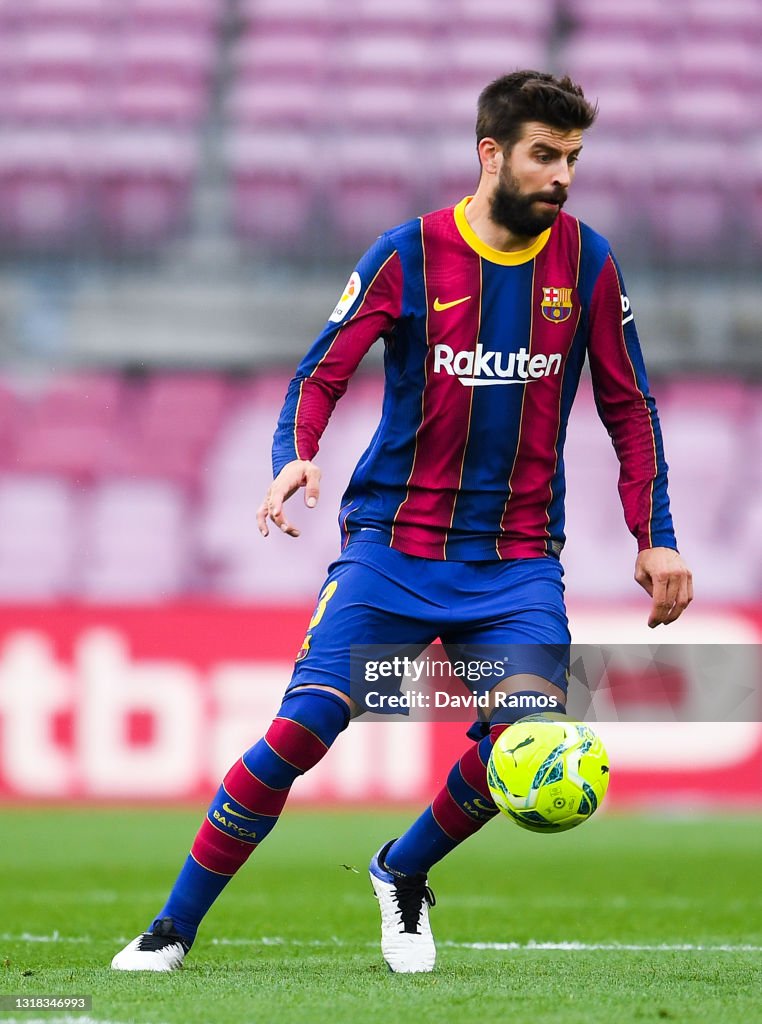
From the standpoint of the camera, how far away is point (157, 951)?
378 cm

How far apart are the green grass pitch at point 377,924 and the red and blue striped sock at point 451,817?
0.57ft

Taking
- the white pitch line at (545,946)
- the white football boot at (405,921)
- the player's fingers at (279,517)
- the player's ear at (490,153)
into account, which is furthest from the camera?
the white pitch line at (545,946)

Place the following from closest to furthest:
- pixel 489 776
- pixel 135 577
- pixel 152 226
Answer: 1. pixel 489 776
2. pixel 135 577
3. pixel 152 226

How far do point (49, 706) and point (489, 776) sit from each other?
23.9 feet

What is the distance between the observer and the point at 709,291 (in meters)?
14.1

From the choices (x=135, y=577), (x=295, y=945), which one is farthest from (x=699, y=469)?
(x=295, y=945)

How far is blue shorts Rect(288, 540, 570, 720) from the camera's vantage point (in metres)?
3.69

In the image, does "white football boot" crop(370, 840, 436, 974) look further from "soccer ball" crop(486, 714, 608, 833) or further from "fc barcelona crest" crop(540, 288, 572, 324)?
"fc barcelona crest" crop(540, 288, 572, 324)

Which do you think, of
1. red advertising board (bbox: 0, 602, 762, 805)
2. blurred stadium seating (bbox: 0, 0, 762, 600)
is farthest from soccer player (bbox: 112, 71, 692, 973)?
blurred stadium seating (bbox: 0, 0, 762, 600)

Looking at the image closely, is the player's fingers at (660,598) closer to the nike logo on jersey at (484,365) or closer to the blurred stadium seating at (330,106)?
the nike logo on jersey at (484,365)

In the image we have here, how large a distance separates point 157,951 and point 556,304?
5.78 ft

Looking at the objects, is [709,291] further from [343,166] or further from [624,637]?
[624,637]

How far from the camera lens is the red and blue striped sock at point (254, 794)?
12.0ft

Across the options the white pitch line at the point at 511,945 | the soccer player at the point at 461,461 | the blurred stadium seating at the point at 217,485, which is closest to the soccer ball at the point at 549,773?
the soccer player at the point at 461,461
